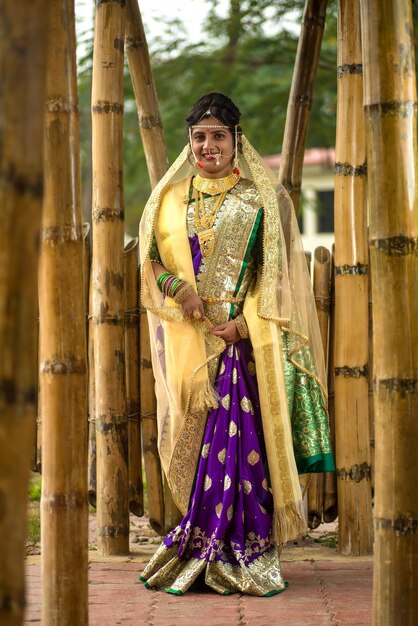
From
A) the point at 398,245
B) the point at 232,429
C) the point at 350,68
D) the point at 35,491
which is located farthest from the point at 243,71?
the point at 398,245

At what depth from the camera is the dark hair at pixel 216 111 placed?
4.96 metres

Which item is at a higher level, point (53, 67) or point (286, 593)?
point (53, 67)

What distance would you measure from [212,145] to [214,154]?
0.14 ft

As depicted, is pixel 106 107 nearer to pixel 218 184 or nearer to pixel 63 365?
pixel 218 184

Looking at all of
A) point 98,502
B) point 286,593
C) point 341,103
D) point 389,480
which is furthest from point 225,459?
point 341,103

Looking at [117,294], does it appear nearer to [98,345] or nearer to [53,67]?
[98,345]

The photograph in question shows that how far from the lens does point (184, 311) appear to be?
16.1ft

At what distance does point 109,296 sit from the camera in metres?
5.55

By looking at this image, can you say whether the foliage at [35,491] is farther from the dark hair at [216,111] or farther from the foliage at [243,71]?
the foliage at [243,71]

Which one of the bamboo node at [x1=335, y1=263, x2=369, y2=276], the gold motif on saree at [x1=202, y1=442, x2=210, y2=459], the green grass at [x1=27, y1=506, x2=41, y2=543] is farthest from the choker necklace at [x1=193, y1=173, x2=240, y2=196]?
the green grass at [x1=27, y1=506, x2=41, y2=543]

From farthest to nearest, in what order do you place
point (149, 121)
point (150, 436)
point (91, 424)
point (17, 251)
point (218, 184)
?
1. point (149, 121)
2. point (91, 424)
3. point (150, 436)
4. point (218, 184)
5. point (17, 251)

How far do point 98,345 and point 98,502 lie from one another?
31.8 inches

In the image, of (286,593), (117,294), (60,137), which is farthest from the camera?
(117,294)

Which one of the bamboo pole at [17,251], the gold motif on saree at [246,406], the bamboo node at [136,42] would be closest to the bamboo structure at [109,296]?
the bamboo node at [136,42]
